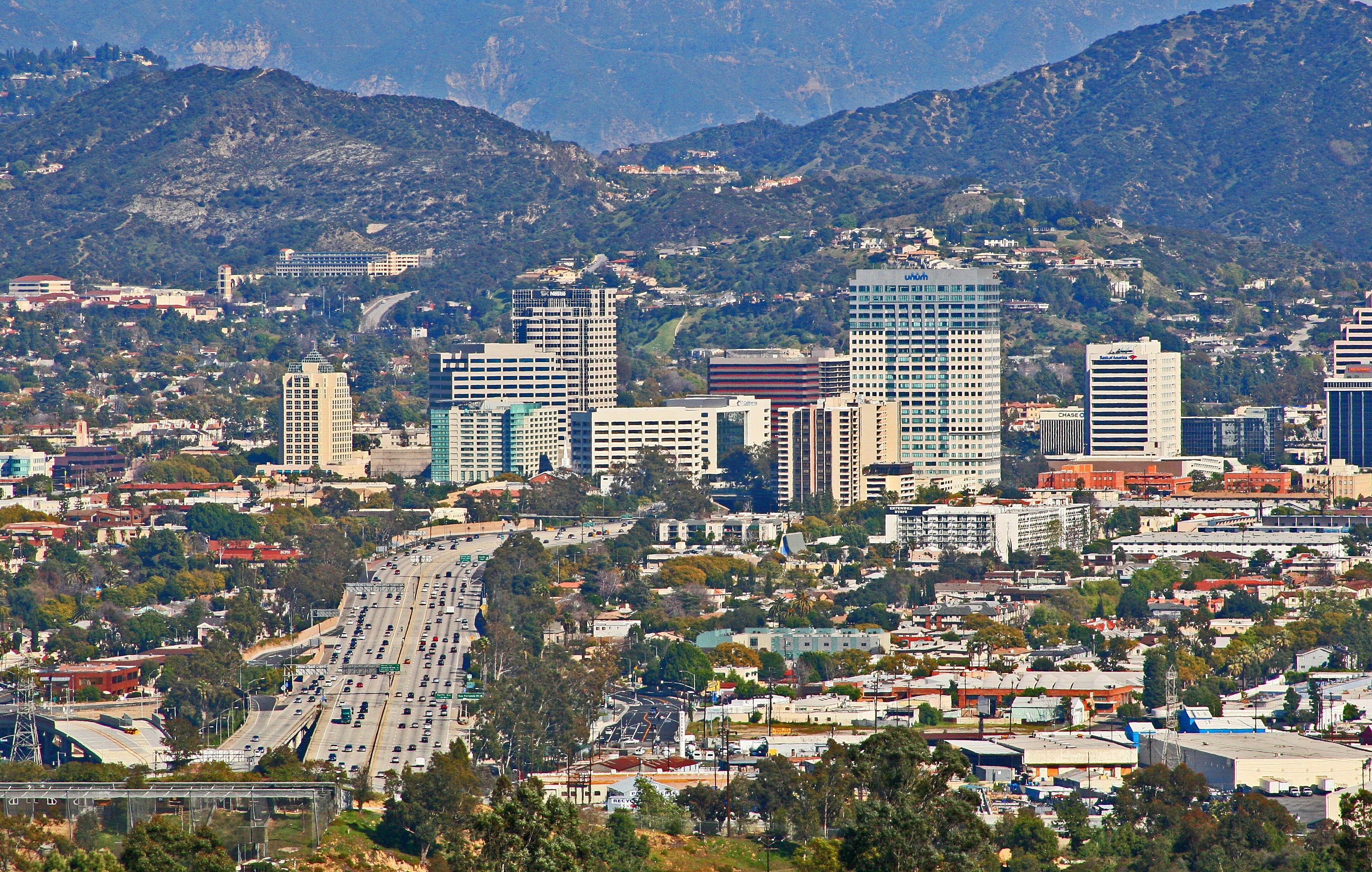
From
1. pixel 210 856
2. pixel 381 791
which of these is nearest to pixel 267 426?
pixel 381 791

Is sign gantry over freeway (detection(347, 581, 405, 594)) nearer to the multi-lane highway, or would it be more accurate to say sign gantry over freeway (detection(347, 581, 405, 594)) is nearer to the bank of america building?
the multi-lane highway

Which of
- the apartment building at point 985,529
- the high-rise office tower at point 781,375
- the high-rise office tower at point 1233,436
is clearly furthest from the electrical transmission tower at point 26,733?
the high-rise office tower at point 1233,436

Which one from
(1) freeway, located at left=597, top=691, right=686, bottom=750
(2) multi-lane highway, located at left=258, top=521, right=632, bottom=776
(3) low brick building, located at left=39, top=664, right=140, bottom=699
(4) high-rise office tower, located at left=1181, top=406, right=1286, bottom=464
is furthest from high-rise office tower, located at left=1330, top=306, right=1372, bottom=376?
(3) low brick building, located at left=39, top=664, right=140, bottom=699

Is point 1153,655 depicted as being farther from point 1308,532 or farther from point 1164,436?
point 1164,436

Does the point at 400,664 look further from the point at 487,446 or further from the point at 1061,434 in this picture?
the point at 1061,434

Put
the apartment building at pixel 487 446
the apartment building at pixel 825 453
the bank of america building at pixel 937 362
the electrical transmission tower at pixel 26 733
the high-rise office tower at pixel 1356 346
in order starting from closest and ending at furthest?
the electrical transmission tower at pixel 26 733 < the apartment building at pixel 825 453 < the bank of america building at pixel 937 362 < the apartment building at pixel 487 446 < the high-rise office tower at pixel 1356 346

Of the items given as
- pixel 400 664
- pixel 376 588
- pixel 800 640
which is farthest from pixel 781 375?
pixel 400 664

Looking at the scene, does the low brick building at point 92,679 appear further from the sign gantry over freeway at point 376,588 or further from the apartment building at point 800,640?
the apartment building at point 800,640
